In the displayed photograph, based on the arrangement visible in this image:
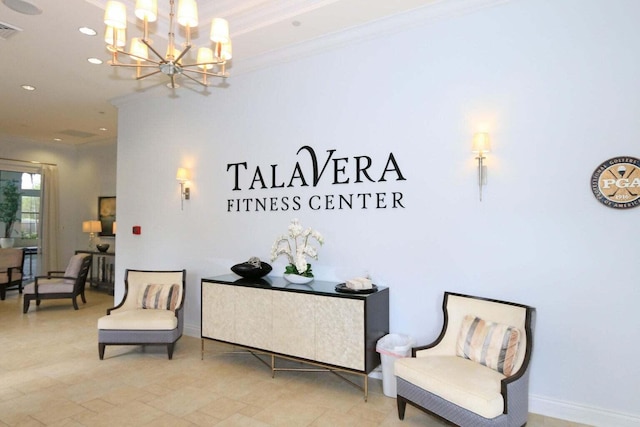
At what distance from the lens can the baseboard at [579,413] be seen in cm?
287

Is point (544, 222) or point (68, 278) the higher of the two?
point (544, 222)

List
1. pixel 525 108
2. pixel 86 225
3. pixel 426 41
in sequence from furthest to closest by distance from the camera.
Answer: pixel 86 225
pixel 426 41
pixel 525 108

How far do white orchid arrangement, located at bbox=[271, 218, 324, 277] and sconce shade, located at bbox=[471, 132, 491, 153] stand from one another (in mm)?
1692

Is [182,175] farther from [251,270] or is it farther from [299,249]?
[299,249]

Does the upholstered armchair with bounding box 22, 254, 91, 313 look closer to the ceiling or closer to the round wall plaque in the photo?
the ceiling

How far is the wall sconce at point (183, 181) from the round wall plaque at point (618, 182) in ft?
14.7

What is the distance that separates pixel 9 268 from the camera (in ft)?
24.8

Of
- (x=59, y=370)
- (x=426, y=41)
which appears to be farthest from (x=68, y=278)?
(x=426, y=41)

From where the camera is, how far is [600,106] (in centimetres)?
298

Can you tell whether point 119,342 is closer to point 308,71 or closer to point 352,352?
A: point 352,352

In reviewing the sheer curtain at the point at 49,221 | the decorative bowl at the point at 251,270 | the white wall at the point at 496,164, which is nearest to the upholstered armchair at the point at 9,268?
the sheer curtain at the point at 49,221

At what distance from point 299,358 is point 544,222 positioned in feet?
7.99

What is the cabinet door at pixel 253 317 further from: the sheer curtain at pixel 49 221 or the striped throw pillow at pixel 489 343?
the sheer curtain at pixel 49 221

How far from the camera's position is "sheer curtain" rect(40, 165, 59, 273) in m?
9.02
